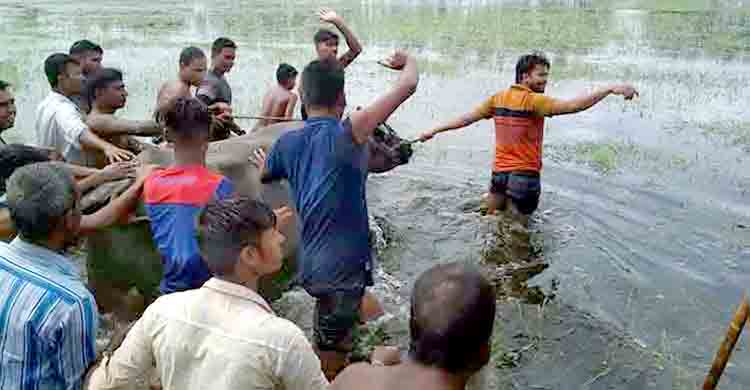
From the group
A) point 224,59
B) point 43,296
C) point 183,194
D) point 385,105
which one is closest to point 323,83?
point 385,105

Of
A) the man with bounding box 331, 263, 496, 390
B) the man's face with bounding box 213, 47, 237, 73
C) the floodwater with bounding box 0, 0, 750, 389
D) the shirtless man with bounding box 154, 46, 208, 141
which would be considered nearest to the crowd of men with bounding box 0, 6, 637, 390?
the man with bounding box 331, 263, 496, 390

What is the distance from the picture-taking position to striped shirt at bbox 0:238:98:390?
2.69 m

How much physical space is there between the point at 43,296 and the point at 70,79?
150 inches

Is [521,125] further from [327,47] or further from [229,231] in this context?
[229,231]

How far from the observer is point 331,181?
164 inches

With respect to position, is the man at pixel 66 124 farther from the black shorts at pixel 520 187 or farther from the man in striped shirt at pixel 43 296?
the black shorts at pixel 520 187

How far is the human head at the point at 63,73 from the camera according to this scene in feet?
19.9

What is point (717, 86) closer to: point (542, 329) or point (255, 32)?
point (542, 329)

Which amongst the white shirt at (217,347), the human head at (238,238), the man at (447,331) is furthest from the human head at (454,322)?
the human head at (238,238)

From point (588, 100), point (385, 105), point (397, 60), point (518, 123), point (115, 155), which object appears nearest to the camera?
point (385, 105)

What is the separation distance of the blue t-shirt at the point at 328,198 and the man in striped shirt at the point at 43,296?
1.51 metres

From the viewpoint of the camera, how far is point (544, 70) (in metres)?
6.94

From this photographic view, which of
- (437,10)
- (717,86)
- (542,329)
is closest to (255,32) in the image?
(437,10)

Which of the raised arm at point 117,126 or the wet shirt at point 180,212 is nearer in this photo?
the wet shirt at point 180,212
